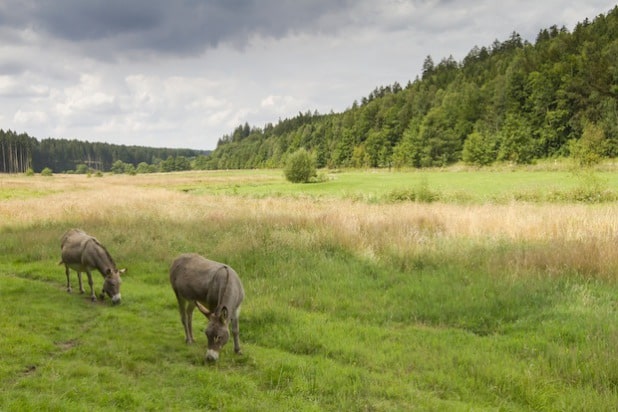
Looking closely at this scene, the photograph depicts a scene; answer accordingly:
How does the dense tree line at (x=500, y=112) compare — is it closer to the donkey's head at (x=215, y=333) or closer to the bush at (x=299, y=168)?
the bush at (x=299, y=168)

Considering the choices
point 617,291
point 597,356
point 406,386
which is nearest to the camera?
point 406,386

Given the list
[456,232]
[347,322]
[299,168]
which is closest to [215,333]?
[347,322]

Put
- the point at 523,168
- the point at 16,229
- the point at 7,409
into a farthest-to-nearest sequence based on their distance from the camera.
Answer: the point at 523,168 < the point at 16,229 < the point at 7,409

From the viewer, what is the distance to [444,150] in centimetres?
10306

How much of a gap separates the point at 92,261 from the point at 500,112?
103 m

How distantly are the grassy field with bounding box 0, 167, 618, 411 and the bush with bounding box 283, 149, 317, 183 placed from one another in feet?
157

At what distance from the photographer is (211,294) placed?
7.69 m

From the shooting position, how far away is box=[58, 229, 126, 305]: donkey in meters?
10.7

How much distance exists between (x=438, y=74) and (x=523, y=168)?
95310 millimetres

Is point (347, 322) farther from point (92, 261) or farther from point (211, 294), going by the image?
point (92, 261)

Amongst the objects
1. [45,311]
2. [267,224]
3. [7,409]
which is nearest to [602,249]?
[267,224]

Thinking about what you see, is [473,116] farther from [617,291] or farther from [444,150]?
[617,291]

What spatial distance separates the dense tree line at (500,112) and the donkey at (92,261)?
35.7 meters

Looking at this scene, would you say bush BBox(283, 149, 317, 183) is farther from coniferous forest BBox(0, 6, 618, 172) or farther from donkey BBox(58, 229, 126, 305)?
donkey BBox(58, 229, 126, 305)
